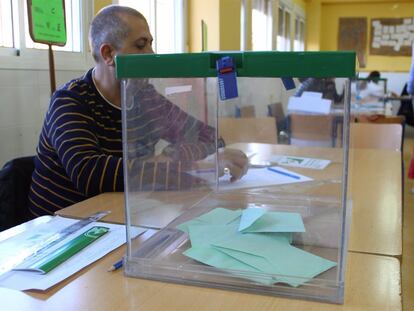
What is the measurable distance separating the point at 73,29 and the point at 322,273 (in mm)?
2273

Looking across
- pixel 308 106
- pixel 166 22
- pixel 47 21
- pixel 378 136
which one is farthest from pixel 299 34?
pixel 47 21

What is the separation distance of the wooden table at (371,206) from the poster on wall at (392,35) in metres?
7.90

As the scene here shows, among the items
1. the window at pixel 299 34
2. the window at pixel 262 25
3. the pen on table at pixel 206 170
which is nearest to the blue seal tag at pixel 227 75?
the pen on table at pixel 206 170

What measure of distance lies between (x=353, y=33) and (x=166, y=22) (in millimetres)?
6174

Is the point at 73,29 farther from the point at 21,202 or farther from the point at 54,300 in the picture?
the point at 54,300

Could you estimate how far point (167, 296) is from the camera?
64cm

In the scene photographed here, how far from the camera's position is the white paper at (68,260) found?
679 millimetres

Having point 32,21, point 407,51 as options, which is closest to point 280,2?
point 407,51

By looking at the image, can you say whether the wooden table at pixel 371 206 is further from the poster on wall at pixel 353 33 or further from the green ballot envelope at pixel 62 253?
the poster on wall at pixel 353 33

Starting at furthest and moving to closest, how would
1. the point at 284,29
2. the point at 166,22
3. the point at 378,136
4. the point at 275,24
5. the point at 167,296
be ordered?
the point at 284,29, the point at 275,24, the point at 166,22, the point at 378,136, the point at 167,296

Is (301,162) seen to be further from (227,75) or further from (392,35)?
(392,35)

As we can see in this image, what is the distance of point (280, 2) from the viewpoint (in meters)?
7.11

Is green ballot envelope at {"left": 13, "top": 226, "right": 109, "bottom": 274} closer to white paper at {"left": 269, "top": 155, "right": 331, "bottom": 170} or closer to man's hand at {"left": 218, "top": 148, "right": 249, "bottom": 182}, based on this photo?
man's hand at {"left": 218, "top": 148, "right": 249, "bottom": 182}

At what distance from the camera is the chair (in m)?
1.37
